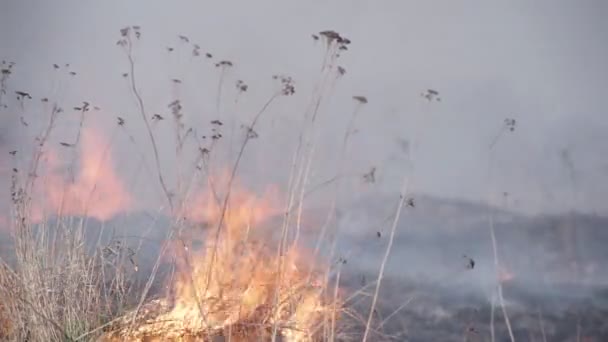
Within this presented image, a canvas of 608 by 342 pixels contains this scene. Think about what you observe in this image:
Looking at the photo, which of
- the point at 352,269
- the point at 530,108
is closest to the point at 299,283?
the point at 352,269

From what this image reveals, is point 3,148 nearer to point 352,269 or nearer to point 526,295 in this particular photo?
point 352,269

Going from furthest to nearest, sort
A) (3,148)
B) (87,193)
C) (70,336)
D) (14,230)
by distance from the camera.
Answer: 1. (3,148)
2. (87,193)
3. (14,230)
4. (70,336)

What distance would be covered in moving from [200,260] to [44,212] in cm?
62

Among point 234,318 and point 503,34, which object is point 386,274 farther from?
point 503,34

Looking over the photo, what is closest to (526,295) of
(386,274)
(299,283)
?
(386,274)

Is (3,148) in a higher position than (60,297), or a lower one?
higher

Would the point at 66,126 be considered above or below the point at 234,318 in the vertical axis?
above

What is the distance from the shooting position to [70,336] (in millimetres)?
2068

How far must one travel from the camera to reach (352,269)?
218cm

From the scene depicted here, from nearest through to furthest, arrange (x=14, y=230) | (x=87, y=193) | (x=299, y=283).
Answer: (x=299, y=283)
(x=14, y=230)
(x=87, y=193)

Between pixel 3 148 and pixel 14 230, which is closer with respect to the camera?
pixel 14 230

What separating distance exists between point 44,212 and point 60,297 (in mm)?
321

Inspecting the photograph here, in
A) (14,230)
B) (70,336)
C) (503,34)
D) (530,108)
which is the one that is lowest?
(70,336)

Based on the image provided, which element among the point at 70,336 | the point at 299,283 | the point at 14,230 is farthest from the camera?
the point at 14,230
